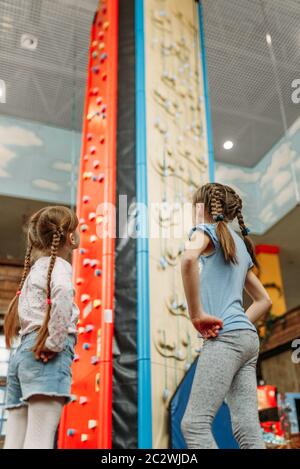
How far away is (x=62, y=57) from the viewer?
21.3ft

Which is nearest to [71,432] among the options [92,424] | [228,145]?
[92,424]

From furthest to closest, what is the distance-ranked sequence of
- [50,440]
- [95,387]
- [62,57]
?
[62,57]
[95,387]
[50,440]

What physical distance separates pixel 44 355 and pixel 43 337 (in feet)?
0.19

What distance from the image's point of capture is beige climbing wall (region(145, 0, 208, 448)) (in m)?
3.14

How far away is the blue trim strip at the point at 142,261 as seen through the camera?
2873mm

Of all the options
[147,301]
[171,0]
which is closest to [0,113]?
[171,0]

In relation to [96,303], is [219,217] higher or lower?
lower

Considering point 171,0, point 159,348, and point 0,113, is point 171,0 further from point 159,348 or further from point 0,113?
point 0,113

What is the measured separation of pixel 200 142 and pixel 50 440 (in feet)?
10.2

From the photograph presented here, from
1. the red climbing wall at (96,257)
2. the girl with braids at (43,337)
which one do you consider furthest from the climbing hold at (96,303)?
the girl with braids at (43,337)

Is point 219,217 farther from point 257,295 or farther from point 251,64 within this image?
point 251,64

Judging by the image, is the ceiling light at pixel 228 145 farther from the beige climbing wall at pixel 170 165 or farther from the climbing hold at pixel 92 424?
the climbing hold at pixel 92 424

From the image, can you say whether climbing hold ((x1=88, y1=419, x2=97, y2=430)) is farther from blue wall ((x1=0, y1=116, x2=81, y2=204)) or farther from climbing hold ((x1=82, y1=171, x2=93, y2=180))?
blue wall ((x1=0, y1=116, x2=81, y2=204))

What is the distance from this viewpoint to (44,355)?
4.92ft
